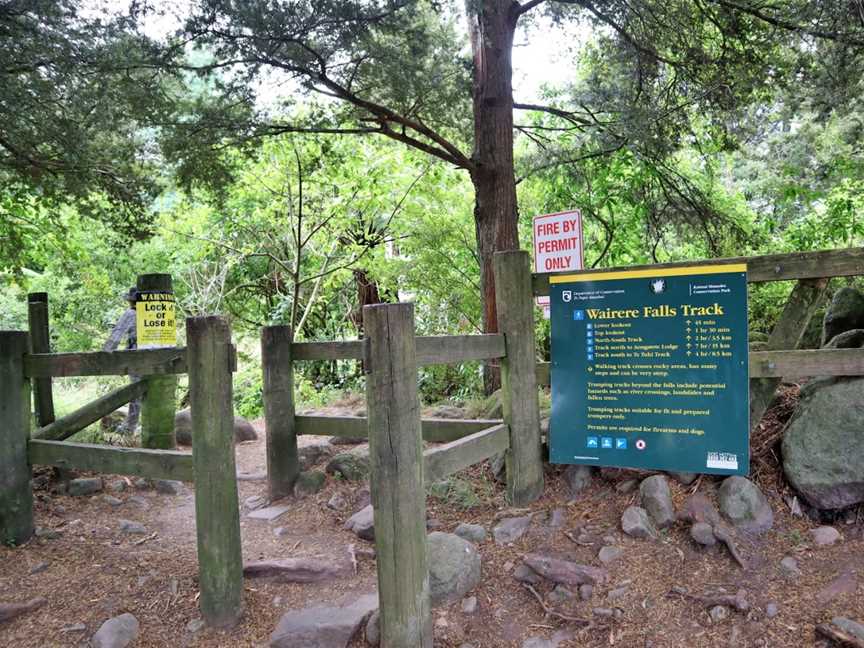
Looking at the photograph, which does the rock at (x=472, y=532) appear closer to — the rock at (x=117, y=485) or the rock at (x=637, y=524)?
the rock at (x=637, y=524)

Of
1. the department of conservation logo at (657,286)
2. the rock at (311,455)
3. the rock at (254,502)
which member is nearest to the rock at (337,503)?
the rock at (254,502)

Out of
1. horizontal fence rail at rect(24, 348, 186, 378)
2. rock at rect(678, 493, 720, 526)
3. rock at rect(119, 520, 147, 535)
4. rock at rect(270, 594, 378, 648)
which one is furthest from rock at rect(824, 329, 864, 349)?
rock at rect(119, 520, 147, 535)

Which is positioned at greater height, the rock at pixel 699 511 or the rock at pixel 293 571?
the rock at pixel 699 511

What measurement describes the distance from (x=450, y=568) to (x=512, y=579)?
0.37m

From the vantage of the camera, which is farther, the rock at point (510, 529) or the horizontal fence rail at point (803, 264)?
the rock at point (510, 529)

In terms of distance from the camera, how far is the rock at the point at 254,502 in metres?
4.78

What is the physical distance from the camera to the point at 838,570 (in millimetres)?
3100

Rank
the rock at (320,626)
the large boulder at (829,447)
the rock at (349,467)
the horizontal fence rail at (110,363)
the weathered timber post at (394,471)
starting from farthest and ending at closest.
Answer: the rock at (349,467), the large boulder at (829,447), the horizontal fence rail at (110,363), the rock at (320,626), the weathered timber post at (394,471)

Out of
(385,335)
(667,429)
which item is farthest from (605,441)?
(385,335)

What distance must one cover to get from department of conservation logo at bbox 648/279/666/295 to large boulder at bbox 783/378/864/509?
44.1 inches

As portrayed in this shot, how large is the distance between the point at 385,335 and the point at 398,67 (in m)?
4.04

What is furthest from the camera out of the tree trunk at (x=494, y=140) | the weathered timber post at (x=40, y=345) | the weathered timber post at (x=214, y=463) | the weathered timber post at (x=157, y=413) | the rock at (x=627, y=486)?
the tree trunk at (x=494, y=140)

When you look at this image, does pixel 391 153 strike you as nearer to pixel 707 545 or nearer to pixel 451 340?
pixel 451 340

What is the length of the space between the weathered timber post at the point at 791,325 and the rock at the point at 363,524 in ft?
8.20
